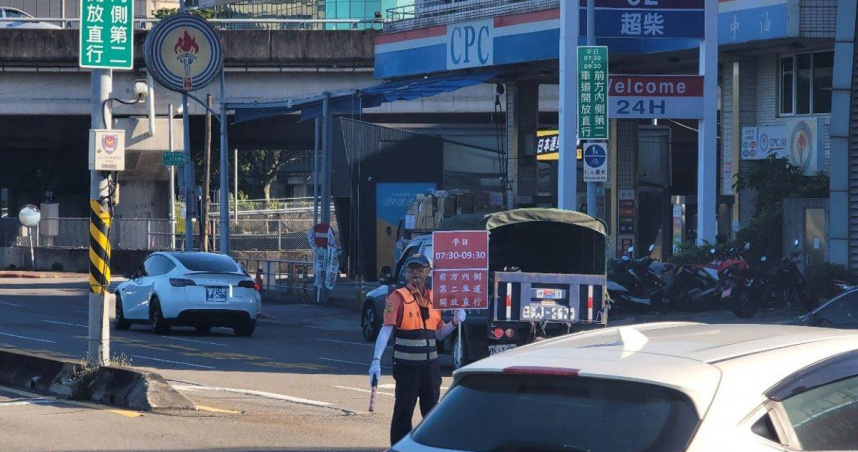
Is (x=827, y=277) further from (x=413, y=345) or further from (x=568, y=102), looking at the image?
(x=413, y=345)

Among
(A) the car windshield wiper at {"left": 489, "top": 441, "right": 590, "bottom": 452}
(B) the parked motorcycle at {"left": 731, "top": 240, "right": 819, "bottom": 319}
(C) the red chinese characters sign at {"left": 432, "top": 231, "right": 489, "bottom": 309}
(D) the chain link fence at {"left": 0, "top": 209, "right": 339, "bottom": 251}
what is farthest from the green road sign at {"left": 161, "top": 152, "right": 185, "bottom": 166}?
(A) the car windshield wiper at {"left": 489, "top": 441, "right": 590, "bottom": 452}

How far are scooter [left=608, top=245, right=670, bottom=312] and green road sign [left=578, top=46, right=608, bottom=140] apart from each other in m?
3.17

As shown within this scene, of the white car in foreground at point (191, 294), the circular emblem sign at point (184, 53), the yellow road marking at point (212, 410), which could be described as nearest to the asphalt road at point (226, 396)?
the yellow road marking at point (212, 410)

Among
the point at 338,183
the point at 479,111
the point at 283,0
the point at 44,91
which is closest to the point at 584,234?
the point at 338,183

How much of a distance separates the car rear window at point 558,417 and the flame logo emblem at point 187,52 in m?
26.2

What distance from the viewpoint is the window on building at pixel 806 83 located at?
27156 mm

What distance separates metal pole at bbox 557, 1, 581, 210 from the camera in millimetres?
24016

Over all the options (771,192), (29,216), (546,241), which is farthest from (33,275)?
(546,241)

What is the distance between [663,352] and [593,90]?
693 inches

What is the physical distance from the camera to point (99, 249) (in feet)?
47.1

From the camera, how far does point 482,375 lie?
4.99 metres

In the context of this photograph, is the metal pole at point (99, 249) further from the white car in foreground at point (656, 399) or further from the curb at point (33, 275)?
the curb at point (33, 275)

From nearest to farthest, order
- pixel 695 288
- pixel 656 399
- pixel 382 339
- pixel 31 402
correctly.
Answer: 1. pixel 656 399
2. pixel 382 339
3. pixel 31 402
4. pixel 695 288

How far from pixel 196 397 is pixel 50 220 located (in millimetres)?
36467
